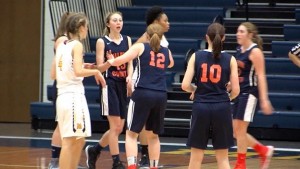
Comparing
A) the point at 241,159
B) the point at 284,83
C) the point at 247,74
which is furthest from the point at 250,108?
the point at 284,83

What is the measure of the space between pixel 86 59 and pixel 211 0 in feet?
10.2

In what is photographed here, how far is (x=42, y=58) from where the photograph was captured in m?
Result: 18.7

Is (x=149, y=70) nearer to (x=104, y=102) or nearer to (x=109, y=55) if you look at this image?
(x=109, y=55)

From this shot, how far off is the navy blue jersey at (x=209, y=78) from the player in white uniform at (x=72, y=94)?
3.57ft

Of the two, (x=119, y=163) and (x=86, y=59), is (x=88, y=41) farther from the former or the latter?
(x=119, y=163)

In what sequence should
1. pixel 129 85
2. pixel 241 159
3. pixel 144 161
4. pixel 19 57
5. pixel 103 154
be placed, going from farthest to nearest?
pixel 19 57, pixel 103 154, pixel 144 161, pixel 241 159, pixel 129 85

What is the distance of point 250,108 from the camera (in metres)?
10.8

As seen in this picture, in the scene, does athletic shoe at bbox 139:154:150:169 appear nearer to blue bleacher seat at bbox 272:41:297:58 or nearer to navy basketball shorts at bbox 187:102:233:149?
navy basketball shorts at bbox 187:102:233:149

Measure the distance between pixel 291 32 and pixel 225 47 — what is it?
1.41m

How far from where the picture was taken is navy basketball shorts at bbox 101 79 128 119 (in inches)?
435

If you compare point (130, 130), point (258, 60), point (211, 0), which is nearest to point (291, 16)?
point (211, 0)

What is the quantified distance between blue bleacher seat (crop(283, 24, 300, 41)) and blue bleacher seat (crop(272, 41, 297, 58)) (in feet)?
1.39

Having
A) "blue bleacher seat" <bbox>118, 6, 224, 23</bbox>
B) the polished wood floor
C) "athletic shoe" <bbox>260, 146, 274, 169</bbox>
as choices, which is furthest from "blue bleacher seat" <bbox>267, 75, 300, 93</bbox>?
"athletic shoe" <bbox>260, 146, 274, 169</bbox>

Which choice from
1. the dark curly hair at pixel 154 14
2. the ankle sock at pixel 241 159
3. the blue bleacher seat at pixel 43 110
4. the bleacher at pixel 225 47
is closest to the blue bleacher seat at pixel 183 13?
the bleacher at pixel 225 47
